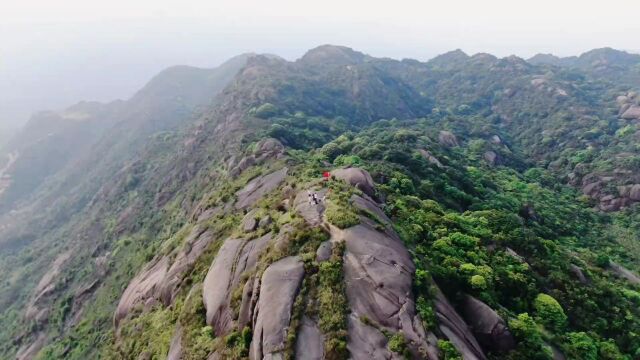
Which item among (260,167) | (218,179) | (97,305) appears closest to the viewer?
(97,305)

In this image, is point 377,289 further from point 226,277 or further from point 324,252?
point 226,277

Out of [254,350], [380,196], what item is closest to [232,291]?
[254,350]

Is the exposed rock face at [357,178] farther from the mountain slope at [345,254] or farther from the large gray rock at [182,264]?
the large gray rock at [182,264]

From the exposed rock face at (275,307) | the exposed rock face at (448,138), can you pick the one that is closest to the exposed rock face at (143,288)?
the exposed rock face at (275,307)

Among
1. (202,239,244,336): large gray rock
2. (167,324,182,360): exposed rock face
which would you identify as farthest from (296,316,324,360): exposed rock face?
(167,324,182,360): exposed rock face

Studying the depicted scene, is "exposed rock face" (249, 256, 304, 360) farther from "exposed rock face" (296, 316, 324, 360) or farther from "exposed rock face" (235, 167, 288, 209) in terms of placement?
"exposed rock face" (235, 167, 288, 209)

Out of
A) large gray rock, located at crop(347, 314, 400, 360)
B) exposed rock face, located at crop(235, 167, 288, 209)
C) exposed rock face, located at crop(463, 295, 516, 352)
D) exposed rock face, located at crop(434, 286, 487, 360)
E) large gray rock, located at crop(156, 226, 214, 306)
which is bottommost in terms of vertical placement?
large gray rock, located at crop(156, 226, 214, 306)

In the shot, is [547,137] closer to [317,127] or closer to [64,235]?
[317,127]
